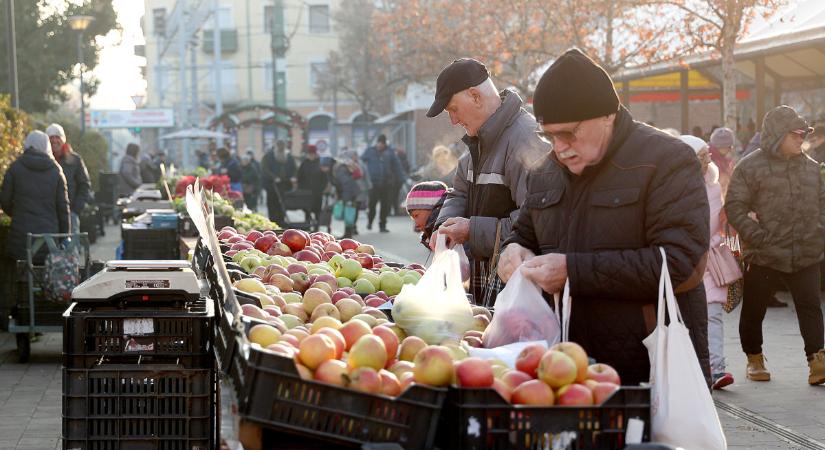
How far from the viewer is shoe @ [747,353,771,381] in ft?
30.1

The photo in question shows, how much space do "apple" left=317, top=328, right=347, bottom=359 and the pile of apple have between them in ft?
1.46

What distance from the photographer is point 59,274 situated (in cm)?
1018

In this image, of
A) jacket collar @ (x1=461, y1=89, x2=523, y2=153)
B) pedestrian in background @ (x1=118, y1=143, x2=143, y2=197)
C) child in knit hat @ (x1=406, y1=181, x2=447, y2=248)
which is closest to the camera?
jacket collar @ (x1=461, y1=89, x2=523, y2=153)

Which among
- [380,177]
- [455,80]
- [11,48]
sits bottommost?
[380,177]

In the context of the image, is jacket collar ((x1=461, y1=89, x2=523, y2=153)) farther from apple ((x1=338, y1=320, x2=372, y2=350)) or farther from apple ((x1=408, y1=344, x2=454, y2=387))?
apple ((x1=408, y1=344, x2=454, y2=387))

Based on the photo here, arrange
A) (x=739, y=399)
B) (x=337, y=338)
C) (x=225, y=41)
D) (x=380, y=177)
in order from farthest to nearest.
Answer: (x=225, y=41), (x=380, y=177), (x=739, y=399), (x=337, y=338)

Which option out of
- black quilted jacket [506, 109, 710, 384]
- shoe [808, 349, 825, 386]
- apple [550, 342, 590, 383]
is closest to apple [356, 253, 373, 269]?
black quilted jacket [506, 109, 710, 384]

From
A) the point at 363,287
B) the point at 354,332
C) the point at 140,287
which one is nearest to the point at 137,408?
the point at 140,287

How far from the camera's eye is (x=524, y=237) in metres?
4.53

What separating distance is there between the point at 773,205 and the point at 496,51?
22.4 m

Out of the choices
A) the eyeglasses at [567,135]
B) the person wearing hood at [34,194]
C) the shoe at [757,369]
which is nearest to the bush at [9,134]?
the person wearing hood at [34,194]

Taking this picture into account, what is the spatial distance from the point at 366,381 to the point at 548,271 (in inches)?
35.0

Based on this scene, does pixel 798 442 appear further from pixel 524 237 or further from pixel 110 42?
pixel 110 42

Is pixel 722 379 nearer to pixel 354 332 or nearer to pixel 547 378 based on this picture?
pixel 354 332
